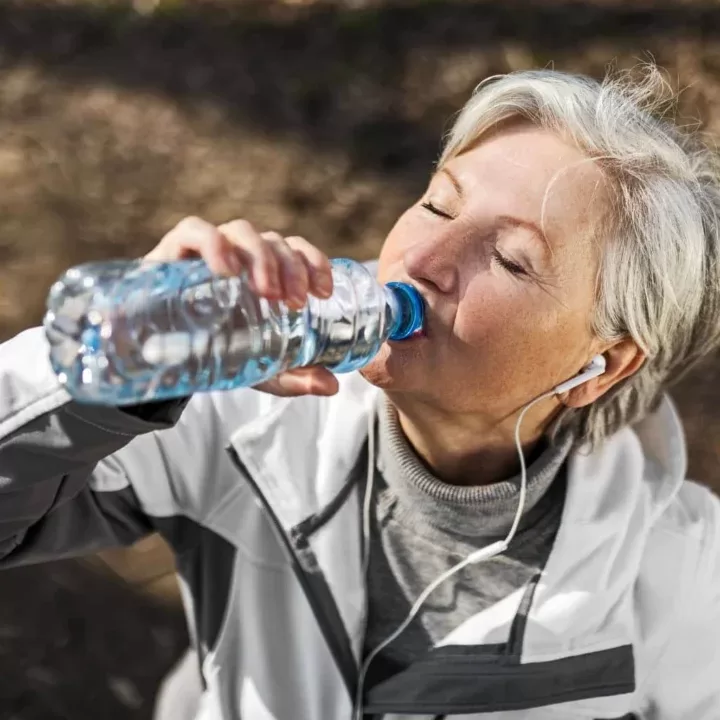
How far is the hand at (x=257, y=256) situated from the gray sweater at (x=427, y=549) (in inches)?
23.3

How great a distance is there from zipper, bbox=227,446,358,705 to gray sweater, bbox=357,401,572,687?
0.06 meters

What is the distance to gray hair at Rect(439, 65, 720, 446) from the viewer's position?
1.59 meters

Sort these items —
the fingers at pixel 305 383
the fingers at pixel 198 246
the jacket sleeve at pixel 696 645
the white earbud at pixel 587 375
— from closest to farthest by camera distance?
the fingers at pixel 198 246 < the fingers at pixel 305 383 < the white earbud at pixel 587 375 < the jacket sleeve at pixel 696 645

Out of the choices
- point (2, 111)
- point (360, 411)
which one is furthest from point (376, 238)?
point (360, 411)

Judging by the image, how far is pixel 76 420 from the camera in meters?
1.24

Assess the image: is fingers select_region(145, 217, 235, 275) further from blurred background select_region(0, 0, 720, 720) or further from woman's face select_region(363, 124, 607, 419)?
blurred background select_region(0, 0, 720, 720)

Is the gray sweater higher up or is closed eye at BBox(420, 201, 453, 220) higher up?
closed eye at BBox(420, 201, 453, 220)

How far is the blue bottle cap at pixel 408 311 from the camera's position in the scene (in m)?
1.48

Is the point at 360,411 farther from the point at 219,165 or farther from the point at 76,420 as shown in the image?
the point at 219,165

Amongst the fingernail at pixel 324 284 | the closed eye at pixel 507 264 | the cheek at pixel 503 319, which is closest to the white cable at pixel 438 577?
the cheek at pixel 503 319

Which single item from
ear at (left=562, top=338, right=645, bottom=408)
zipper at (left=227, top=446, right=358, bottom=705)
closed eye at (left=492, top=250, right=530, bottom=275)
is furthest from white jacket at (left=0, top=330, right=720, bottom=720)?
closed eye at (left=492, top=250, right=530, bottom=275)

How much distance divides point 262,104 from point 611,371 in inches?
92.8

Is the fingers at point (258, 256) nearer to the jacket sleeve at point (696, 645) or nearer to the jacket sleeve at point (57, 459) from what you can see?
the jacket sleeve at point (57, 459)

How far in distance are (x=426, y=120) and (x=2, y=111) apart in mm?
1688
